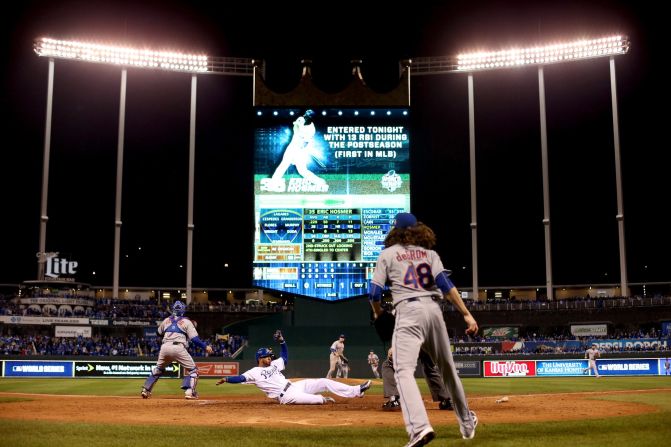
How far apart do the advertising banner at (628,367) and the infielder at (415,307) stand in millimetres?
30187

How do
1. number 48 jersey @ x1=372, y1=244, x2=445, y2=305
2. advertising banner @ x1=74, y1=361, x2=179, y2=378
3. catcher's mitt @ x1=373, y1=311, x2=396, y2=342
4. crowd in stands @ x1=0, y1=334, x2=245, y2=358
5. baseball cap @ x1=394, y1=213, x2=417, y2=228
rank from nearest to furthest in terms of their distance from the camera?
number 48 jersey @ x1=372, y1=244, x2=445, y2=305 → baseball cap @ x1=394, y1=213, x2=417, y2=228 → catcher's mitt @ x1=373, y1=311, x2=396, y2=342 → advertising banner @ x1=74, y1=361, x2=179, y2=378 → crowd in stands @ x1=0, y1=334, x2=245, y2=358

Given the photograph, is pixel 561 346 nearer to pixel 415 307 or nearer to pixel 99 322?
pixel 99 322

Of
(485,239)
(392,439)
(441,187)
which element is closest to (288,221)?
(392,439)

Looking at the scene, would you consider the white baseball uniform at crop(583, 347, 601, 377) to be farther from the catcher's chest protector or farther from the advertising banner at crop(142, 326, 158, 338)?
the advertising banner at crop(142, 326, 158, 338)

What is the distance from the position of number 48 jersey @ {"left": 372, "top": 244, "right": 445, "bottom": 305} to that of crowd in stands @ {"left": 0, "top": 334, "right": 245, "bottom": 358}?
99.5 feet

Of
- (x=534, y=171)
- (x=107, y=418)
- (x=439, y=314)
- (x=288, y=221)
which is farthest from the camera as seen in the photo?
(x=534, y=171)

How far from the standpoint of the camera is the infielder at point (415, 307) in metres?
7.00

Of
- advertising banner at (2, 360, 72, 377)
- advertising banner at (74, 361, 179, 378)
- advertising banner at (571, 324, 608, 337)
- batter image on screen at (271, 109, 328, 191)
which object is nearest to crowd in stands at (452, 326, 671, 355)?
advertising banner at (571, 324, 608, 337)

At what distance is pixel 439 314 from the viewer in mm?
7242

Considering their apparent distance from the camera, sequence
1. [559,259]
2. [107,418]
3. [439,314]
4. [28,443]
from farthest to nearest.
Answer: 1. [559,259]
2. [107,418]
3. [28,443]
4. [439,314]

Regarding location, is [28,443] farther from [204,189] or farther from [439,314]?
[204,189]

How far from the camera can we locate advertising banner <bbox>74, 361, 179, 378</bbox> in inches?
1355

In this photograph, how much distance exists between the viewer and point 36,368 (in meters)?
34.2

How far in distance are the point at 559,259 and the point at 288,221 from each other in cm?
5413
